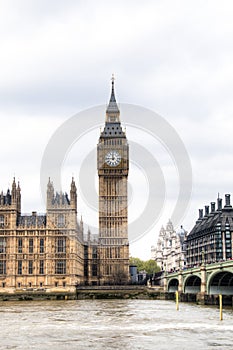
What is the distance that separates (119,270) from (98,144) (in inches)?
1384

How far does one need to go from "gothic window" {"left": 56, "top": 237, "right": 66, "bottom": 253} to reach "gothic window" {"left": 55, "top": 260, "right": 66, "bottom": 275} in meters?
2.46

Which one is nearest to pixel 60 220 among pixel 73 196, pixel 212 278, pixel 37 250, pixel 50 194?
pixel 73 196

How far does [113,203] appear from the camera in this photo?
539ft

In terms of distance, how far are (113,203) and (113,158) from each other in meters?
12.6

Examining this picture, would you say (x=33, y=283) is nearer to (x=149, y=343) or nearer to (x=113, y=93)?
(x=113, y=93)

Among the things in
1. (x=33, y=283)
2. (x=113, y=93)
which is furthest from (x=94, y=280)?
(x=113, y=93)

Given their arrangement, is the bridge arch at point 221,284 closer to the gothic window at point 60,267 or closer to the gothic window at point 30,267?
the gothic window at point 60,267

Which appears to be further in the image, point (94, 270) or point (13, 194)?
point (94, 270)

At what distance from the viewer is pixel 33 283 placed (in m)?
138

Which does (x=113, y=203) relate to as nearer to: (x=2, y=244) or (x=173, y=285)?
(x=173, y=285)

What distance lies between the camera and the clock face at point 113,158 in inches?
6579

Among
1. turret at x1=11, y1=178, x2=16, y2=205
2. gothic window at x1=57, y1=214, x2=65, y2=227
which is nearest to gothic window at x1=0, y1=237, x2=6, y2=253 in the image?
turret at x1=11, y1=178, x2=16, y2=205

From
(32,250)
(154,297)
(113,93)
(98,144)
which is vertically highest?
(113,93)

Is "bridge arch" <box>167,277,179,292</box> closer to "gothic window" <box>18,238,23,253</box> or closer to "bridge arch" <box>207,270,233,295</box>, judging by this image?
"gothic window" <box>18,238,23,253</box>
